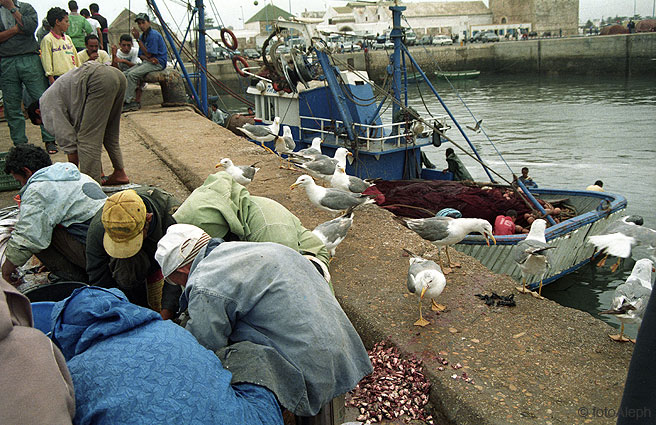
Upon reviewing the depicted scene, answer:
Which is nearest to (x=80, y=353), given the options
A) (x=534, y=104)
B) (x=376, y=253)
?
(x=376, y=253)

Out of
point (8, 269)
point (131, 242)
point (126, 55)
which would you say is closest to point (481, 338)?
point (131, 242)

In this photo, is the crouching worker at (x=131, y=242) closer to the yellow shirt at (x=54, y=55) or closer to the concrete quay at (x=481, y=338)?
the concrete quay at (x=481, y=338)

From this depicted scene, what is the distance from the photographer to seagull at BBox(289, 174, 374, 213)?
5.04 m

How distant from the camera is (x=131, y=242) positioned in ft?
9.34

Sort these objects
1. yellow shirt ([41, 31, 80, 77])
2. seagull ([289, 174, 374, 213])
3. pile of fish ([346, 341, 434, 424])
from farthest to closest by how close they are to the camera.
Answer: yellow shirt ([41, 31, 80, 77]) → seagull ([289, 174, 374, 213]) → pile of fish ([346, 341, 434, 424])

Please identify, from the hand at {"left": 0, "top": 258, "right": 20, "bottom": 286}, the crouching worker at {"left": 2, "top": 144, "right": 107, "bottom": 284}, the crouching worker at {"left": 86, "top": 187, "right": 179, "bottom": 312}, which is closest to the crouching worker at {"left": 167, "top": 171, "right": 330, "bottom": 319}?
the crouching worker at {"left": 86, "top": 187, "right": 179, "bottom": 312}

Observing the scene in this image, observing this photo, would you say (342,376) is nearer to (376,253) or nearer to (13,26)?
(376,253)

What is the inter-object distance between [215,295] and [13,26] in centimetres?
587

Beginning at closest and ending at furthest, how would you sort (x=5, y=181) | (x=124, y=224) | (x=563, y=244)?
(x=124, y=224), (x=5, y=181), (x=563, y=244)

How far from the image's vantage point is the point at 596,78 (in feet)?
120

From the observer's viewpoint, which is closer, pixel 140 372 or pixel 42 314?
pixel 140 372

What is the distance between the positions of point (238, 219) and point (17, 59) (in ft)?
15.7

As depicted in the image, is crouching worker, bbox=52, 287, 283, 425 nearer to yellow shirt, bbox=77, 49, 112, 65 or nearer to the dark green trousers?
the dark green trousers

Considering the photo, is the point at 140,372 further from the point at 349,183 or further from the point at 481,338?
the point at 349,183
